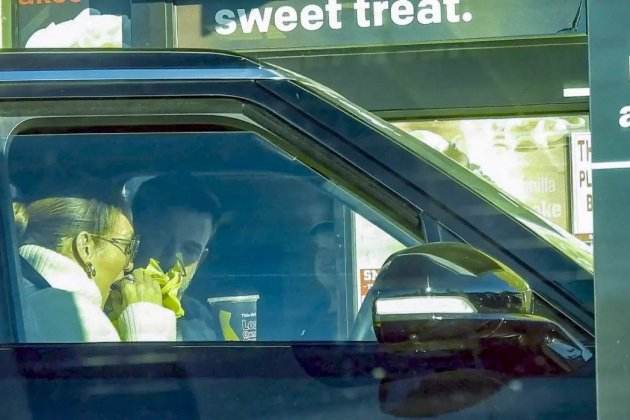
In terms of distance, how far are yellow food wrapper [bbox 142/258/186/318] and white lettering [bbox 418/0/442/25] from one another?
580 centimetres

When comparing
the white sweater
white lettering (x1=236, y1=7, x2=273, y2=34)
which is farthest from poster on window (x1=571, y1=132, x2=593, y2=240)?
the white sweater

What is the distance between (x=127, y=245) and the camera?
2297mm

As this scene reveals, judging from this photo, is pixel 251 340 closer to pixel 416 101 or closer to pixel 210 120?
pixel 210 120

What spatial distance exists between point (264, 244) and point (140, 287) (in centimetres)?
27

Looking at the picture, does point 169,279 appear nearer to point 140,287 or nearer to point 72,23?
point 140,287

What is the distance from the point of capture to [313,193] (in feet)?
7.29

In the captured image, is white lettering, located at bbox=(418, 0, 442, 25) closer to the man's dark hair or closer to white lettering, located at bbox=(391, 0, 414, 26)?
white lettering, located at bbox=(391, 0, 414, 26)

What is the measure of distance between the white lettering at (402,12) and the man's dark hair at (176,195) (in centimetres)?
578

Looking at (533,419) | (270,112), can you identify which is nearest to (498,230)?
(533,419)

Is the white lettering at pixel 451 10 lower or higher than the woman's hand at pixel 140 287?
higher

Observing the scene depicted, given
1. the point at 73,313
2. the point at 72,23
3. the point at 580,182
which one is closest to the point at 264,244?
the point at 73,313

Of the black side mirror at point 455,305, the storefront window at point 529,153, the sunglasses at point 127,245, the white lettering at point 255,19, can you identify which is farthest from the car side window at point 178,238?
the white lettering at point 255,19

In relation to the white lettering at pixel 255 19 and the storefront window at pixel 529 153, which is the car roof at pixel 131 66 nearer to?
the storefront window at pixel 529 153

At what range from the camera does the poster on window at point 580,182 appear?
7.56m
